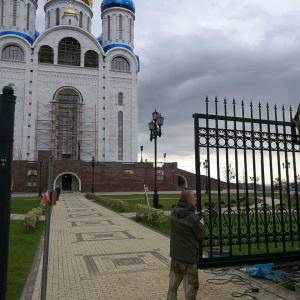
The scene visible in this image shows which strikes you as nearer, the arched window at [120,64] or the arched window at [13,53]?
the arched window at [13,53]

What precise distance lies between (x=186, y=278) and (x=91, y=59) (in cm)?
5260

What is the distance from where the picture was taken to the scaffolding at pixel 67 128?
4938cm

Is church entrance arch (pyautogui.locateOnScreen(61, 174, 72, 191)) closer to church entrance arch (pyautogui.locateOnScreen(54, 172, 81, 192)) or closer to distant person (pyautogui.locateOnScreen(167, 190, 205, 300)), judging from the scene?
church entrance arch (pyautogui.locateOnScreen(54, 172, 81, 192))

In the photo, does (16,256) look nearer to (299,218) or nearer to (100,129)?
(299,218)

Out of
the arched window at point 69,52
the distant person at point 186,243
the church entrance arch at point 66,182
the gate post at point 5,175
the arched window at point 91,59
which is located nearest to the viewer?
the gate post at point 5,175

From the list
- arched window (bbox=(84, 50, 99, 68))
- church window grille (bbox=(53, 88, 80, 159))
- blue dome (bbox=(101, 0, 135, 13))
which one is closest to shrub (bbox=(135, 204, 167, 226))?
church window grille (bbox=(53, 88, 80, 159))

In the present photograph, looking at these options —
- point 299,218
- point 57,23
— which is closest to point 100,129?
point 57,23

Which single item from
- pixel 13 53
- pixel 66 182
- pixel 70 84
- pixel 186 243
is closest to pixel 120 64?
pixel 70 84

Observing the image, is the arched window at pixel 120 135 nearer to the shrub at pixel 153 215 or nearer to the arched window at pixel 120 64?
the arched window at pixel 120 64

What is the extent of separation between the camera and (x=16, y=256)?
26.5 ft

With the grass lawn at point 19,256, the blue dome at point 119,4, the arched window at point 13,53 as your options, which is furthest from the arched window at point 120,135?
the grass lawn at point 19,256

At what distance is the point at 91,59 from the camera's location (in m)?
53.8

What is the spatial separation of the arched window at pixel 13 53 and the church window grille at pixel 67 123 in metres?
7.73

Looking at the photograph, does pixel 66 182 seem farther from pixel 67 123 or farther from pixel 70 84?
pixel 70 84
